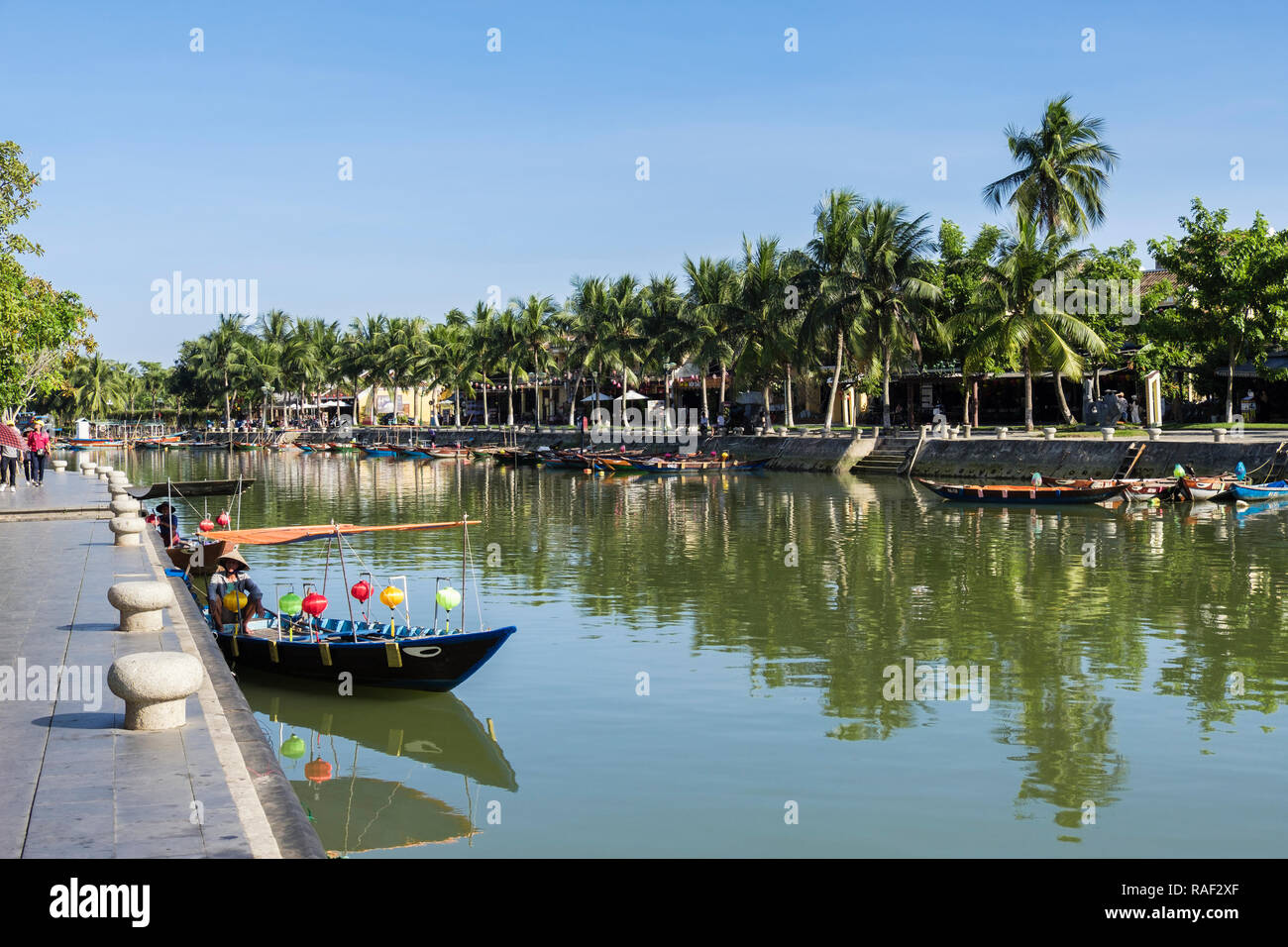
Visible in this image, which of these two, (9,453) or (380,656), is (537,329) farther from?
(380,656)

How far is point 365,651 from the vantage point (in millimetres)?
14898

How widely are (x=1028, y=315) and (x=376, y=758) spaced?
157 feet

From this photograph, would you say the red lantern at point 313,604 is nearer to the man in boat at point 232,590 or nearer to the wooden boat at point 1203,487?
the man in boat at point 232,590

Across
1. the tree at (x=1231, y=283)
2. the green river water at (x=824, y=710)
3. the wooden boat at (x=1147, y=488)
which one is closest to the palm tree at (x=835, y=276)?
the tree at (x=1231, y=283)

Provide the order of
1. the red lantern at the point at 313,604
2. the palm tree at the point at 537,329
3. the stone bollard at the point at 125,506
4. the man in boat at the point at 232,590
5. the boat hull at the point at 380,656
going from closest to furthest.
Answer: the boat hull at the point at 380,656 < the red lantern at the point at 313,604 < the man in boat at the point at 232,590 < the stone bollard at the point at 125,506 < the palm tree at the point at 537,329

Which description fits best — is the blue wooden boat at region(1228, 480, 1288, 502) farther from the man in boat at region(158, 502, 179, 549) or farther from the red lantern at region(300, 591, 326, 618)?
the red lantern at region(300, 591, 326, 618)

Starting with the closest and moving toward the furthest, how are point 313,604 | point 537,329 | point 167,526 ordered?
point 313,604, point 167,526, point 537,329

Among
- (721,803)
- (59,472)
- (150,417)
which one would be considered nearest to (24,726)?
(721,803)

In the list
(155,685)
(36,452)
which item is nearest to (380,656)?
(155,685)

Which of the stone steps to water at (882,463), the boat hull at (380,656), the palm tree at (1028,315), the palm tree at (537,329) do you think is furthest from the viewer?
the palm tree at (537,329)

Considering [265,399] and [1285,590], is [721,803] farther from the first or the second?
[265,399]

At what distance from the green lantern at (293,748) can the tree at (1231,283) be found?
149ft

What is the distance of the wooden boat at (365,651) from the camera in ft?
48.3
